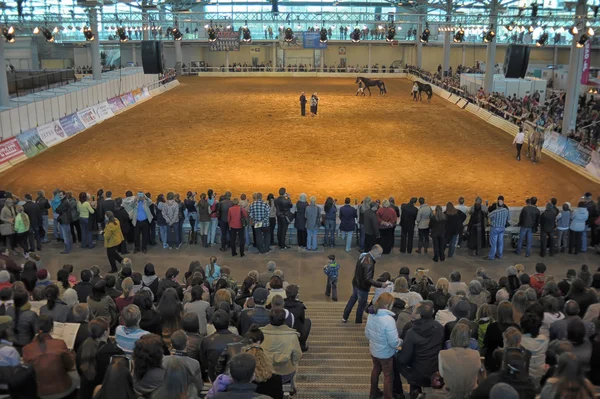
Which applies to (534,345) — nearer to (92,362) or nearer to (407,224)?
(92,362)

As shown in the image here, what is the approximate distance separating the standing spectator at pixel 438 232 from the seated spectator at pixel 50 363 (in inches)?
347

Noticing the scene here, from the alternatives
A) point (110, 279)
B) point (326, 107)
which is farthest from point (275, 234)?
point (326, 107)

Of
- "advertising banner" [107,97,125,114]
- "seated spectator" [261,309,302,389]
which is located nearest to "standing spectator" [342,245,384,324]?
"seated spectator" [261,309,302,389]

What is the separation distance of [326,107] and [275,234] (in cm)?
1864

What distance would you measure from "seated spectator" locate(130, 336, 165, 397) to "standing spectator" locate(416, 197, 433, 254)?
904cm

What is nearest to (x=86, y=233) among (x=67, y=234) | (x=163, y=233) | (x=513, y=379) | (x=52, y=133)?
(x=67, y=234)

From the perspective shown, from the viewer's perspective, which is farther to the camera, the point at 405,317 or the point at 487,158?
the point at 487,158

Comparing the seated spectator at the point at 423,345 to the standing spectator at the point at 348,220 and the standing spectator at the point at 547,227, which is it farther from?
the standing spectator at the point at 547,227

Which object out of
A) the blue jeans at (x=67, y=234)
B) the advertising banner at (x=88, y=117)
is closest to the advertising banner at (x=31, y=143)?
the advertising banner at (x=88, y=117)

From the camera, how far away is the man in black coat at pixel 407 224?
501 inches

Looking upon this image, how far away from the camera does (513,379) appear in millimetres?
4426

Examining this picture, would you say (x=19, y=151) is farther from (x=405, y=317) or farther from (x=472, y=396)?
(x=472, y=396)

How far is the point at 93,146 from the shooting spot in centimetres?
2283

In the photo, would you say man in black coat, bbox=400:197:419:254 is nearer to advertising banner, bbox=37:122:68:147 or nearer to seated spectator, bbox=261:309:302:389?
seated spectator, bbox=261:309:302:389
